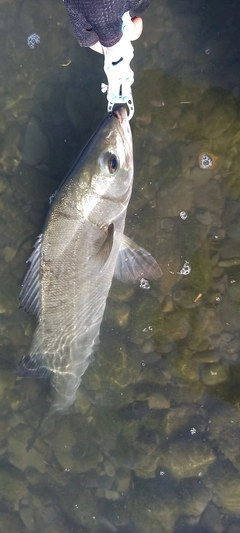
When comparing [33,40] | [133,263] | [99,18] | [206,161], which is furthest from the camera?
[33,40]

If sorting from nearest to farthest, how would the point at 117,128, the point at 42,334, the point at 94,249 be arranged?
the point at 117,128
the point at 94,249
the point at 42,334

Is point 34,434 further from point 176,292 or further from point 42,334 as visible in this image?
point 176,292

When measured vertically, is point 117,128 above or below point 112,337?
above

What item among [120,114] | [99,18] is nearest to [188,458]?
[120,114]

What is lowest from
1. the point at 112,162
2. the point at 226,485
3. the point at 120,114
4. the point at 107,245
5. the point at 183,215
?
the point at 226,485

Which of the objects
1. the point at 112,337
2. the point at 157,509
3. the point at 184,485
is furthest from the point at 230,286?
the point at 157,509

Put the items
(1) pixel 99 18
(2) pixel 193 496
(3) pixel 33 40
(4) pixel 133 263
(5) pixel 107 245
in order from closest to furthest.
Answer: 1. (1) pixel 99 18
2. (5) pixel 107 245
3. (4) pixel 133 263
4. (2) pixel 193 496
5. (3) pixel 33 40

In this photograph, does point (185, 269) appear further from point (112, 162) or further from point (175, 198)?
point (112, 162)
